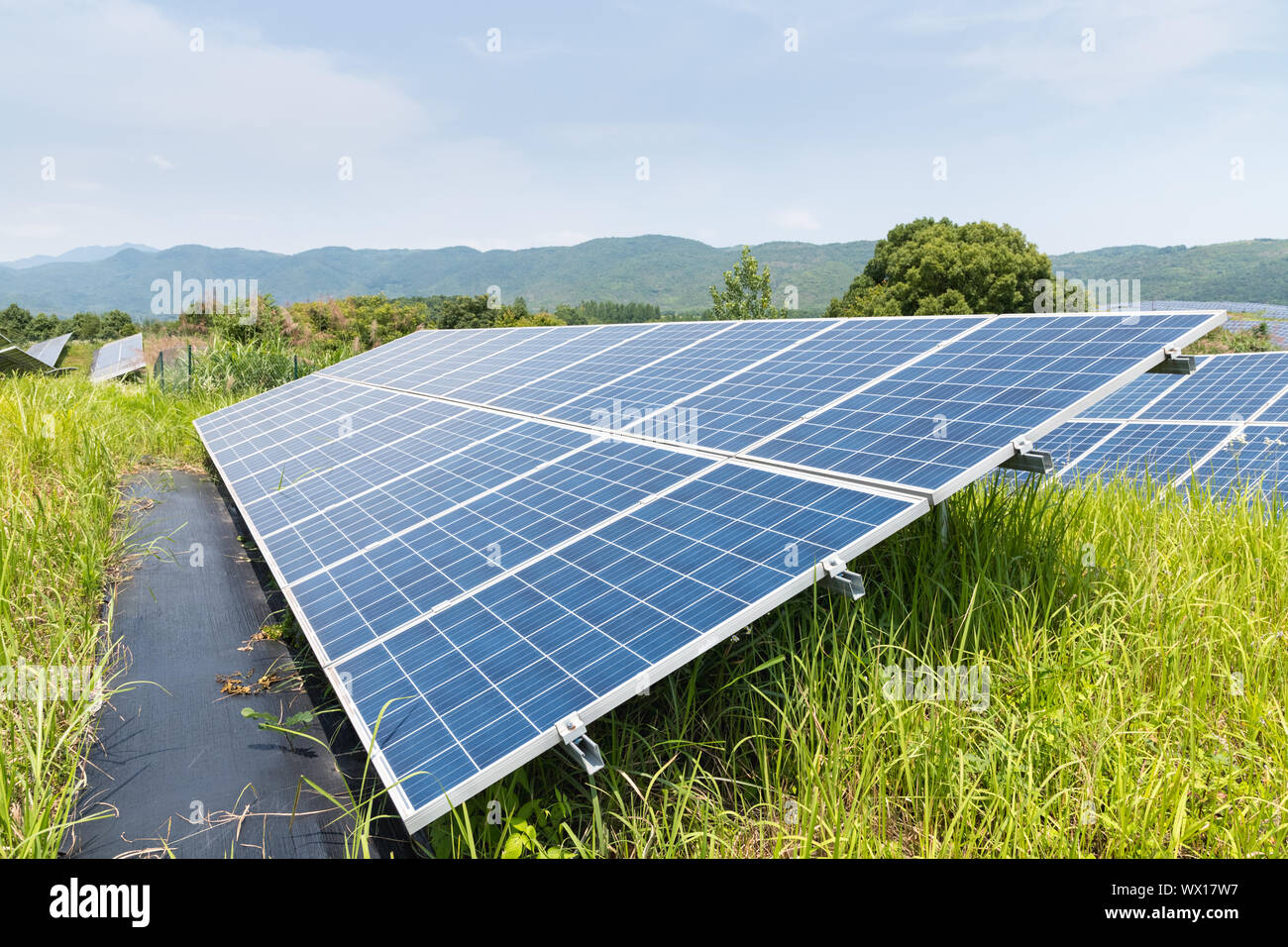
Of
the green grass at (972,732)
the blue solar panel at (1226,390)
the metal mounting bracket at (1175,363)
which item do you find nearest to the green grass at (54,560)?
the green grass at (972,732)

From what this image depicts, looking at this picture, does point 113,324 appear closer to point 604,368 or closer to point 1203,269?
point 604,368

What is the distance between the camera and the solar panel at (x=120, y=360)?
26484 millimetres

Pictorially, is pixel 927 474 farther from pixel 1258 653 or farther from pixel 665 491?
pixel 1258 653

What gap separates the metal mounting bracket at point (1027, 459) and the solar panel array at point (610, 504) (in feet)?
0.32

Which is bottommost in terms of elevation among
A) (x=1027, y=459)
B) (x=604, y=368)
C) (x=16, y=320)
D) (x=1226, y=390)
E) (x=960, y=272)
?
(x=1027, y=459)

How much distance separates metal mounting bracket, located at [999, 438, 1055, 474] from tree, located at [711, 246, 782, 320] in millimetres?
47755

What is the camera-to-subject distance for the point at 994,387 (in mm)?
5430

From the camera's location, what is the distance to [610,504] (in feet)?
17.0

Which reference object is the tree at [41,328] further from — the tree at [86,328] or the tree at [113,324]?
the tree at [113,324]

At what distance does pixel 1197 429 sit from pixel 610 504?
12.7 metres

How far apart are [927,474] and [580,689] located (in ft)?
7.78

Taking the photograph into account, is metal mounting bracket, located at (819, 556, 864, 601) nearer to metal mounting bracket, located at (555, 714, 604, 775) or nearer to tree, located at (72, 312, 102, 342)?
metal mounting bracket, located at (555, 714, 604, 775)

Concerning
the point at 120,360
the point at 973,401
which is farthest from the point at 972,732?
the point at 120,360

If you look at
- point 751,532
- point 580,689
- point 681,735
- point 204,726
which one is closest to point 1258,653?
point 751,532
